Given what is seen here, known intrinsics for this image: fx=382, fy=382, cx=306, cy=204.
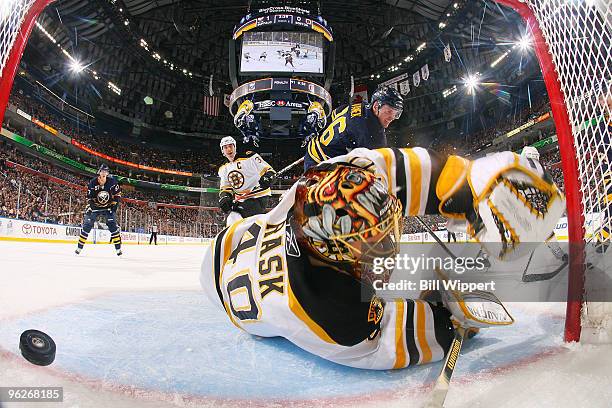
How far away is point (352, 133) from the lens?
196cm

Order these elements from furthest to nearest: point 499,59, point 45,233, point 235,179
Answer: point 499,59
point 45,233
point 235,179

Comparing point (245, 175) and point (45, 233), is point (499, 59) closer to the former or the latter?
point (245, 175)

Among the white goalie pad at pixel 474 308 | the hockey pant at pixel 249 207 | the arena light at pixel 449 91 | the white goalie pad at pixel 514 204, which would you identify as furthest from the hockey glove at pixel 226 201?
the arena light at pixel 449 91

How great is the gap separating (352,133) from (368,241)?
54.4 inches

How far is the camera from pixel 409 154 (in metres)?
0.79

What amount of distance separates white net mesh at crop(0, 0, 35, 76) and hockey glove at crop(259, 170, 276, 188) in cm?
277

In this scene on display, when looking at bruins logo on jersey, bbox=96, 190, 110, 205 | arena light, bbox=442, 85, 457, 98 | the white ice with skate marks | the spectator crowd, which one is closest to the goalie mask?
the white ice with skate marks

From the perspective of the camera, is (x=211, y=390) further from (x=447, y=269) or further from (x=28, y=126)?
(x=28, y=126)

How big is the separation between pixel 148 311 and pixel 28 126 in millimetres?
15881

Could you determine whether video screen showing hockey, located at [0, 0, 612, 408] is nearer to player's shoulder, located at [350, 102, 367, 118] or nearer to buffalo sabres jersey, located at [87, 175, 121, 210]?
player's shoulder, located at [350, 102, 367, 118]

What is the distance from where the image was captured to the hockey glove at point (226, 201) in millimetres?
3244

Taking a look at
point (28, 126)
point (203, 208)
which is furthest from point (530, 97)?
point (28, 126)

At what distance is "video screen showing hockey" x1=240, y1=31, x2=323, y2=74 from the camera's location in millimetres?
8609

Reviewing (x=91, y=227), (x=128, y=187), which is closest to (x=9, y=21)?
(x=91, y=227)
